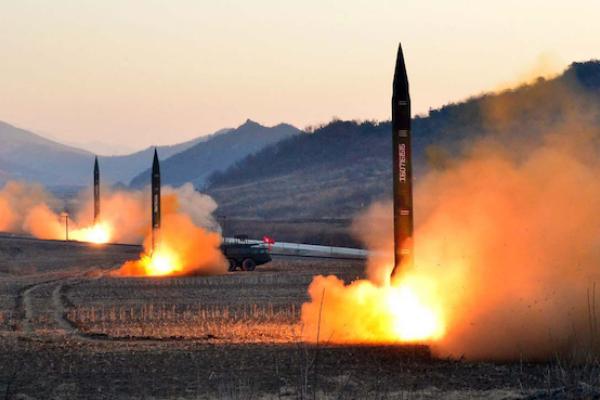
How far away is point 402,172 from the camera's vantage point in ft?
125

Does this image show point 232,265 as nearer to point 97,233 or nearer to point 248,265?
point 248,265

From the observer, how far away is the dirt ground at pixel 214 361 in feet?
86.4

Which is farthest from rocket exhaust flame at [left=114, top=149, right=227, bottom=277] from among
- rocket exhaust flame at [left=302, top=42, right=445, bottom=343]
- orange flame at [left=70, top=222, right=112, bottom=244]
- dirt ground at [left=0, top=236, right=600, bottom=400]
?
orange flame at [left=70, top=222, right=112, bottom=244]

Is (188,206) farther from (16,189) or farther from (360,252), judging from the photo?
(16,189)

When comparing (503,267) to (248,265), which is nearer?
(503,267)

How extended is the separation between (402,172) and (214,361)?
10848mm

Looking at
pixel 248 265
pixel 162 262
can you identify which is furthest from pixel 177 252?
pixel 248 265

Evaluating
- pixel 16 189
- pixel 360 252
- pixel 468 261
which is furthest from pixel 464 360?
pixel 16 189

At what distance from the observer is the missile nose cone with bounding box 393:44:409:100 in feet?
126

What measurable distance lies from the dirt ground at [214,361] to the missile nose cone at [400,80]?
901 cm

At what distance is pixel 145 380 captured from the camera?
28.3m

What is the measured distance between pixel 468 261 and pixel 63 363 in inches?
488

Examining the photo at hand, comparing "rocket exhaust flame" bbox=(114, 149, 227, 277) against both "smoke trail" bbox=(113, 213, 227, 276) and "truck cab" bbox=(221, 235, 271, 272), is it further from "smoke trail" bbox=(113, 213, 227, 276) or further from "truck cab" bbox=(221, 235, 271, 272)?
"truck cab" bbox=(221, 235, 271, 272)

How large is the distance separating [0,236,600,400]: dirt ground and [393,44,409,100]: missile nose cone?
9.01 m
